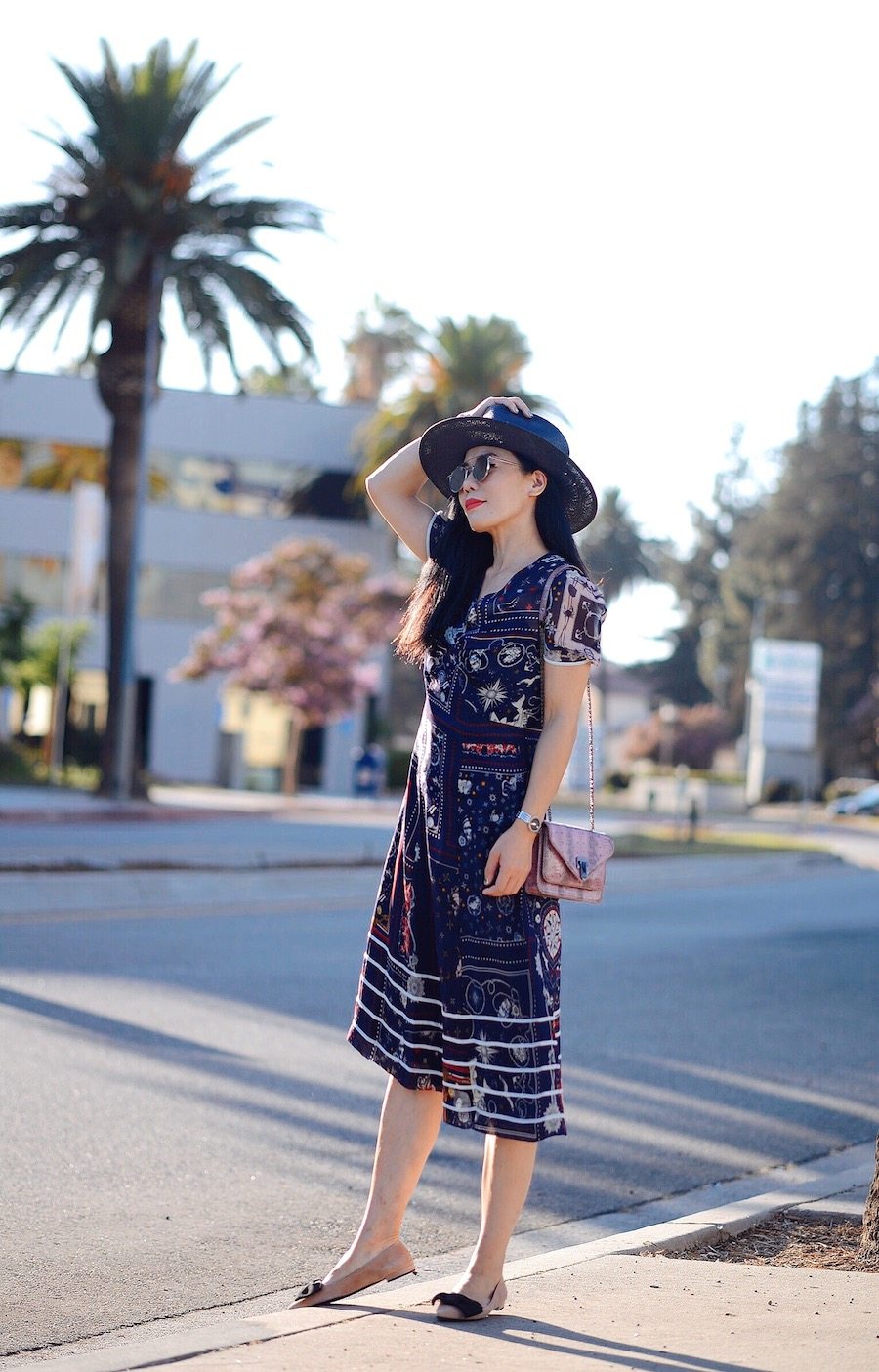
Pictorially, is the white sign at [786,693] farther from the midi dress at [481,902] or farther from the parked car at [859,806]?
the midi dress at [481,902]

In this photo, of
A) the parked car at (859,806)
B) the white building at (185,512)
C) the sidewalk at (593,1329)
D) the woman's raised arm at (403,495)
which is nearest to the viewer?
the sidewalk at (593,1329)

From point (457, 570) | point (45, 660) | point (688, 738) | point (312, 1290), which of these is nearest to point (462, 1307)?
point (312, 1290)

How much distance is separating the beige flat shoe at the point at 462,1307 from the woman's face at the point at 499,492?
5.50 feet

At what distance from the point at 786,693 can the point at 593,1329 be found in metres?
53.9

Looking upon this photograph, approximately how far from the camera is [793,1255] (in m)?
4.69

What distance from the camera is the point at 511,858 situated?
3861 mm

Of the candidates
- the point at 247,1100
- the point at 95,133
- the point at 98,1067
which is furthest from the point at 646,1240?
the point at 95,133

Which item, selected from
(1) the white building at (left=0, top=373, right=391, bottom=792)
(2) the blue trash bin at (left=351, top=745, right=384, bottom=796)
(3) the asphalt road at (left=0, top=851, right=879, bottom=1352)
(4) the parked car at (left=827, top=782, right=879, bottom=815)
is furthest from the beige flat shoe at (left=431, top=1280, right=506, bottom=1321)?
(4) the parked car at (left=827, top=782, right=879, bottom=815)

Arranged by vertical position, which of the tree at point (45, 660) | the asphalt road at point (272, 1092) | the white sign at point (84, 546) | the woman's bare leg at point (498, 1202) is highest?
the white sign at point (84, 546)

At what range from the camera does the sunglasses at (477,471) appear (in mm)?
4219

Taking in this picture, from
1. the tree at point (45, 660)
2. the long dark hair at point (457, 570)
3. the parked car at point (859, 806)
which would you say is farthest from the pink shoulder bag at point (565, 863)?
the parked car at point (859, 806)

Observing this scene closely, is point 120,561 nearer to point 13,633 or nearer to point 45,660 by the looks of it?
point 13,633

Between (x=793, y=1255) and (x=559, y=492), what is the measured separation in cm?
204

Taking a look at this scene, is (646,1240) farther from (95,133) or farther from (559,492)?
(95,133)
